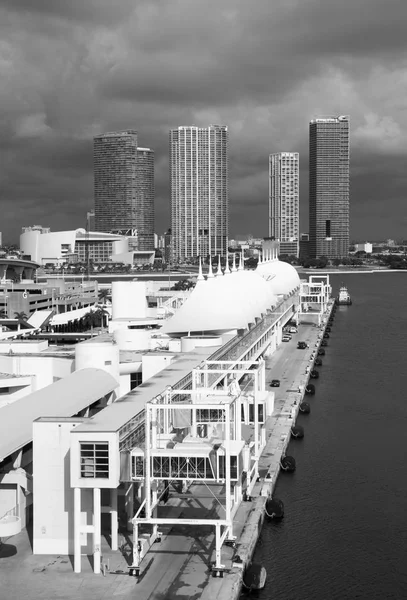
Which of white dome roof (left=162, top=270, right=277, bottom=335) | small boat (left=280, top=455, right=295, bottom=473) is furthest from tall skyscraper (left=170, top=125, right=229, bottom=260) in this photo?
small boat (left=280, top=455, right=295, bottom=473)

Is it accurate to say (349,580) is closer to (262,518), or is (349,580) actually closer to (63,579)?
(262,518)

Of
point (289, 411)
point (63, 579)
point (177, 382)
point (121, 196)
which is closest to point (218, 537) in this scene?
point (63, 579)

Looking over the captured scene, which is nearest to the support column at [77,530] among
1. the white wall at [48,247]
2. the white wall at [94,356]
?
the white wall at [94,356]

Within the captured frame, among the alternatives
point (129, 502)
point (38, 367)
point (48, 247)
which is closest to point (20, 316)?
point (38, 367)

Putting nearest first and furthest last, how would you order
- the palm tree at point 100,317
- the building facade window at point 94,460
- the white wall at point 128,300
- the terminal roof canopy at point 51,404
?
the building facade window at point 94,460, the terminal roof canopy at point 51,404, the white wall at point 128,300, the palm tree at point 100,317

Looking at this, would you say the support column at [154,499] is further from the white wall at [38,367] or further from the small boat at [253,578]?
the white wall at [38,367]
